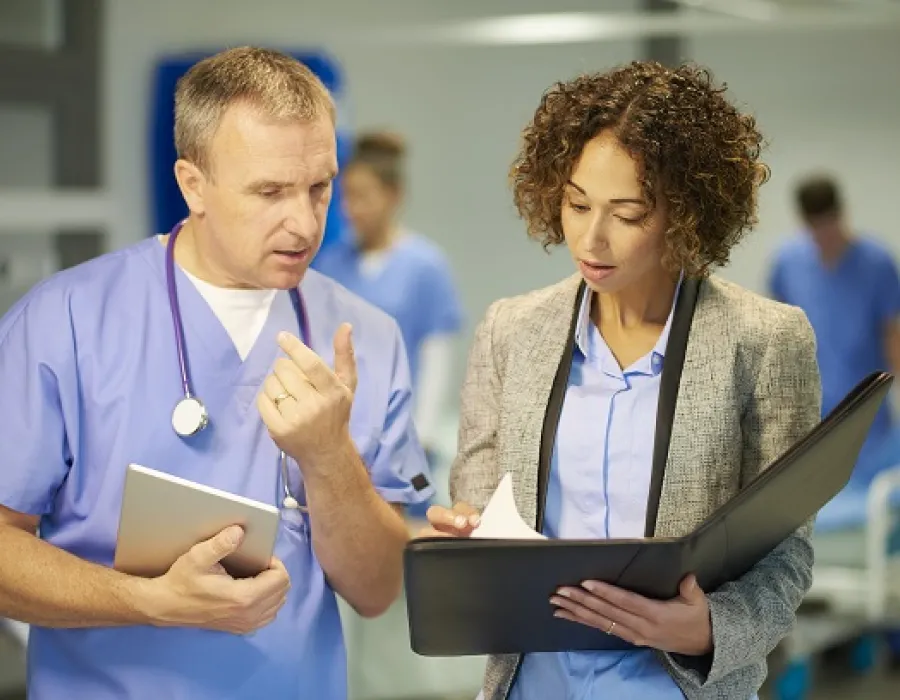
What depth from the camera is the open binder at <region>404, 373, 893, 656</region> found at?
1352 mm

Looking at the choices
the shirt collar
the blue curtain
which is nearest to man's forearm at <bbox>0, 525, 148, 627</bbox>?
the shirt collar

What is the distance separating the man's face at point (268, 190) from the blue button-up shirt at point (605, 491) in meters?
0.35

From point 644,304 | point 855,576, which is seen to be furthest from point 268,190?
point 855,576

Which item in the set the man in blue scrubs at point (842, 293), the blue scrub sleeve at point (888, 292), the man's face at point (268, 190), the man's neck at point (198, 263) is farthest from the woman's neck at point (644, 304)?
the blue scrub sleeve at point (888, 292)

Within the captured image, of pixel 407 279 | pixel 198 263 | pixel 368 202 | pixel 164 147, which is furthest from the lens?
pixel 407 279

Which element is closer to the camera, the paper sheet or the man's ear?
the paper sheet

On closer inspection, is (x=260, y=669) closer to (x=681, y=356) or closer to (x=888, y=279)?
(x=681, y=356)

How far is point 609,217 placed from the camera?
1.52 metres

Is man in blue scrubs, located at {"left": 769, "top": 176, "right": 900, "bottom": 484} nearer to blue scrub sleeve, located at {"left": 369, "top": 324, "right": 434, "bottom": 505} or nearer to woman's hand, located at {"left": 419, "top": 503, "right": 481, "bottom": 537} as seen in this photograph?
blue scrub sleeve, located at {"left": 369, "top": 324, "right": 434, "bottom": 505}

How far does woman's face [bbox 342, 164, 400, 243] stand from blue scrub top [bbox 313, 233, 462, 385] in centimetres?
7

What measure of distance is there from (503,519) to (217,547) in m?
0.30

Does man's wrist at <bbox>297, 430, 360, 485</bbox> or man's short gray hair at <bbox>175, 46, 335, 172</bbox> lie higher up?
man's short gray hair at <bbox>175, 46, 335, 172</bbox>

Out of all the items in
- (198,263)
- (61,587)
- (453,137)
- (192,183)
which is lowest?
(61,587)

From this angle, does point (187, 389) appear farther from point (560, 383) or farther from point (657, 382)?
point (657, 382)
